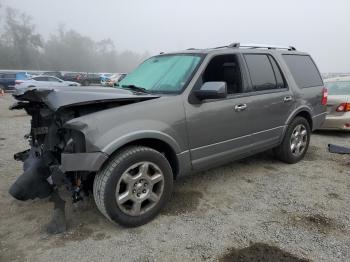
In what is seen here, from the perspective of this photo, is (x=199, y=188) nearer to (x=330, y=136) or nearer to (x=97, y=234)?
(x=97, y=234)

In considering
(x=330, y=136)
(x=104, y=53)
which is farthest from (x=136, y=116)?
(x=104, y=53)

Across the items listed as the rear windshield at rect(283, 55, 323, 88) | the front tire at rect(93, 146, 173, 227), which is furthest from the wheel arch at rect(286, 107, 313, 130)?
the front tire at rect(93, 146, 173, 227)

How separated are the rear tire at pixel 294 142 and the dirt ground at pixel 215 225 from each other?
1.34ft

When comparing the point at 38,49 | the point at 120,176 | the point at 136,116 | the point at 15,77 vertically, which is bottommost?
the point at 120,176

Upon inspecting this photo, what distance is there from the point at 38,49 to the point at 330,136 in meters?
63.1

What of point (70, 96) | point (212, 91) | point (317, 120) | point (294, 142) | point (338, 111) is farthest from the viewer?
point (338, 111)

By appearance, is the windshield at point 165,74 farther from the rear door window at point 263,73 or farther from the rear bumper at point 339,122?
the rear bumper at point 339,122

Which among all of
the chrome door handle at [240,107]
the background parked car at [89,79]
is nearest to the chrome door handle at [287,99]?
the chrome door handle at [240,107]

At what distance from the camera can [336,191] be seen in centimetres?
426

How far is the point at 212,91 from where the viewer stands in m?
3.51

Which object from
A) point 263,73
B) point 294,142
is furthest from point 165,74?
point 294,142

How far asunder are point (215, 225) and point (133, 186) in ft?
3.10

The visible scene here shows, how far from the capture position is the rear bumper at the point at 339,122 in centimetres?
712

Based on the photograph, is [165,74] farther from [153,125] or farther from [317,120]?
[317,120]
